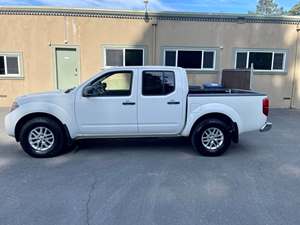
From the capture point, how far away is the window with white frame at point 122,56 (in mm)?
11934

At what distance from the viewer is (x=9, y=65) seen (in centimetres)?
1182

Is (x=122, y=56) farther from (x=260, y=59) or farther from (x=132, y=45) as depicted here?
(x=260, y=59)

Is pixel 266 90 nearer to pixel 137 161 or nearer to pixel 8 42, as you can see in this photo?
pixel 137 161

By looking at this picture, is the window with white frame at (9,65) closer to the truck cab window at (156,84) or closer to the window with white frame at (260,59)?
the truck cab window at (156,84)

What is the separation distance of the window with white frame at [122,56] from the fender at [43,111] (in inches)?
273

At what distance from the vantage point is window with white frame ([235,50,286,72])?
485 inches

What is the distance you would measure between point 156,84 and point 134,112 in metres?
0.76

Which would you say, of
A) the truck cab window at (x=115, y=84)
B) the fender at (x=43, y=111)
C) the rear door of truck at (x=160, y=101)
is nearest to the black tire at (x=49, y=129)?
the fender at (x=43, y=111)

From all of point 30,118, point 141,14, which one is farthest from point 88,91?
point 141,14

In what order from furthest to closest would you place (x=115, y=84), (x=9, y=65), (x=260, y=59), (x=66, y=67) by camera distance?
(x=260, y=59)
(x=66, y=67)
(x=9, y=65)
(x=115, y=84)

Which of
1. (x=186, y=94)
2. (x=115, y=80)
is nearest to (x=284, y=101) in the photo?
(x=186, y=94)

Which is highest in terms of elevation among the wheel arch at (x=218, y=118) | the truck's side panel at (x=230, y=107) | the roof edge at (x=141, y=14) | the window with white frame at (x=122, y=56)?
the roof edge at (x=141, y=14)

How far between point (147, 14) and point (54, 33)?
4219mm

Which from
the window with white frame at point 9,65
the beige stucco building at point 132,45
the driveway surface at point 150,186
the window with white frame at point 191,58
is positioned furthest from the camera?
the window with white frame at point 191,58
